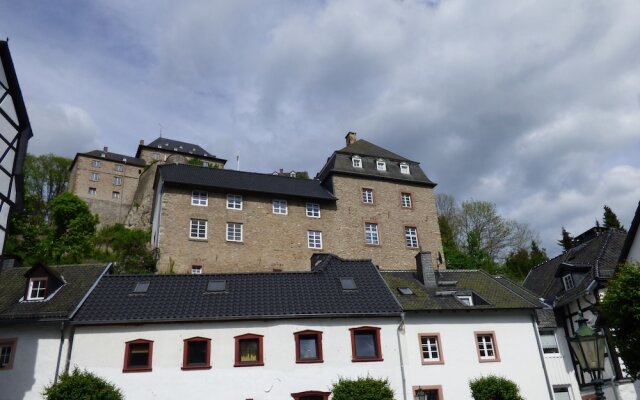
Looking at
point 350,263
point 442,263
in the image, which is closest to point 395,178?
point 442,263

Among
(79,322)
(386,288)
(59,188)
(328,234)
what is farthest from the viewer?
(59,188)

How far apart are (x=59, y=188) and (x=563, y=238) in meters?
66.4

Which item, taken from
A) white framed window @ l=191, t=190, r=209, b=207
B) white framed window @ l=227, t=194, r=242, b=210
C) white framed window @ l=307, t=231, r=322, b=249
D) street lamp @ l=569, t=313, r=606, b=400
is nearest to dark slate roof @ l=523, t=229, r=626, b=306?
white framed window @ l=307, t=231, r=322, b=249

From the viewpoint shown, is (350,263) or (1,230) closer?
(1,230)

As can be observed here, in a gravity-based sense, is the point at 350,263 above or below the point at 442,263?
below

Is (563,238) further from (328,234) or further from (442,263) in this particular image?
(328,234)

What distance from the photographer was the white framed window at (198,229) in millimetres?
35219

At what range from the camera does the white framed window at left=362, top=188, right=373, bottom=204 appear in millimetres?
40656

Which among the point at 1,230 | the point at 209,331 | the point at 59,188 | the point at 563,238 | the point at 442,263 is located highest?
the point at 59,188

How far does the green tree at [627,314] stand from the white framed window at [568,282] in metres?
9.07

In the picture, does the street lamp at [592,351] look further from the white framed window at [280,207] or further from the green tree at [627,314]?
the white framed window at [280,207]

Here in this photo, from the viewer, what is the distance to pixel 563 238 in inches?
2314

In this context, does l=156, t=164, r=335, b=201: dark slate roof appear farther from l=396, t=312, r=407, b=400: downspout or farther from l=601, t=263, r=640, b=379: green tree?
l=601, t=263, r=640, b=379: green tree

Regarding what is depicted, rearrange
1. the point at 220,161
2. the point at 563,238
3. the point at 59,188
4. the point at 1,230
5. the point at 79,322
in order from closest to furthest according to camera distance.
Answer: the point at 1,230
the point at 79,322
the point at 563,238
the point at 59,188
the point at 220,161
